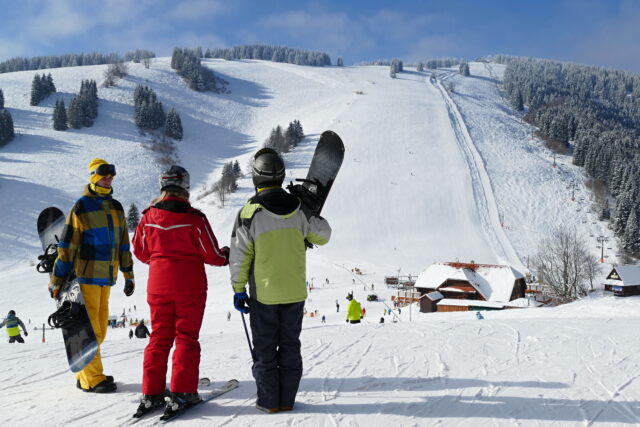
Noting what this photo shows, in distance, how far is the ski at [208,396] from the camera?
10.5 ft

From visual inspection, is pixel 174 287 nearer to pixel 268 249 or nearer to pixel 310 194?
pixel 268 249

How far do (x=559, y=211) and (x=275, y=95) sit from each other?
86266mm

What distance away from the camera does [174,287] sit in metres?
3.44

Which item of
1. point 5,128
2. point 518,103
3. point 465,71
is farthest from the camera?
point 465,71

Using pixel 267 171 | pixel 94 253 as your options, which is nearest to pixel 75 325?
pixel 94 253

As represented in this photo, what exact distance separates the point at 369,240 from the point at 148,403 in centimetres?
4755

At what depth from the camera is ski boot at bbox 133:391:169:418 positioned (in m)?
3.30

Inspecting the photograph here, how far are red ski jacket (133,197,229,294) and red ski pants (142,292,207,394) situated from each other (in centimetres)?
10

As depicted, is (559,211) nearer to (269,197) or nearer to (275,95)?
(269,197)

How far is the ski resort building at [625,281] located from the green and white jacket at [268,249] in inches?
1482

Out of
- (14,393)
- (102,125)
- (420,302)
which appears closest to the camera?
(14,393)

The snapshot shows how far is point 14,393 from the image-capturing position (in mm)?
4121

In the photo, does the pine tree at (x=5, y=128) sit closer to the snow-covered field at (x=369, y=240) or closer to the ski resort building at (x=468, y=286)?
the snow-covered field at (x=369, y=240)

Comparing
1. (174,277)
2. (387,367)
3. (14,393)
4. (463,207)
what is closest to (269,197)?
(174,277)
